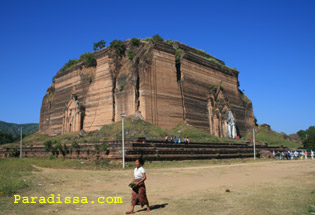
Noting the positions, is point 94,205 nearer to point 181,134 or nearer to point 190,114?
point 181,134

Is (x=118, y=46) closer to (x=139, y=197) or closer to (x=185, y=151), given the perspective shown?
(x=185, y=151)

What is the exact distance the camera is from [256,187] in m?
11.1

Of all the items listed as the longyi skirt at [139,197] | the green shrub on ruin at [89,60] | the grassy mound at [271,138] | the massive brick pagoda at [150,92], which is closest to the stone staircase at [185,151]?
the massive brick pagoda at [150,92]

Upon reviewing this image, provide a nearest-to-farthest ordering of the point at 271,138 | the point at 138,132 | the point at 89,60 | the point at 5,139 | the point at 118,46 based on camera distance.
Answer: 1. the point at 138,132
2. the point at 118,46
3. the point at 89,60
4. the point at 271,138
5. the point at 5,139

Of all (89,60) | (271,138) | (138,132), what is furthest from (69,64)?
(271,138)

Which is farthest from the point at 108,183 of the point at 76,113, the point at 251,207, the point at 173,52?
the point at 76,113

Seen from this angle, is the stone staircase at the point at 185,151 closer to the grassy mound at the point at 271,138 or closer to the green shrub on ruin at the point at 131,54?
the grassy mound at the point at 271,138

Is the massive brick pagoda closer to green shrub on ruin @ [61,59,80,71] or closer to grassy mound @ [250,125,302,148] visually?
green shrub on ruin @ [61,59,80,71]

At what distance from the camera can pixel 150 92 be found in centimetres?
3177

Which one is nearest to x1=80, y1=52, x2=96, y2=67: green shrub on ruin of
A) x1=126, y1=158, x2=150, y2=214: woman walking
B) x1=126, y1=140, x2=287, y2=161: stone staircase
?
x1=126, y1=140, x2=287, y2=161: stone staircase

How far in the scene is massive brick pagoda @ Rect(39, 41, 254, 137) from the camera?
32.5m

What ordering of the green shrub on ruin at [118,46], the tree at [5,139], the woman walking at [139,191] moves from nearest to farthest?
the woman walking at [139,191] < the green shrub on ruin at [118,46] < the tree at [5,139]

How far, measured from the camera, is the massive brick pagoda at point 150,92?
107 feet

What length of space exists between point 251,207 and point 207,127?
3127cm
